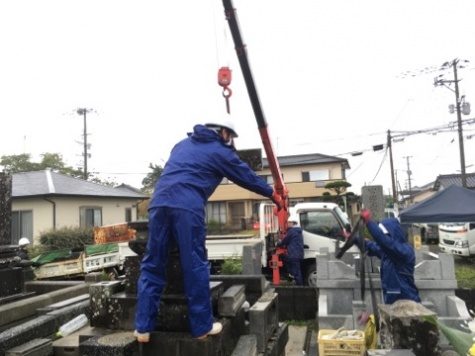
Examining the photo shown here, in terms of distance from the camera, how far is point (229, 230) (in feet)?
105

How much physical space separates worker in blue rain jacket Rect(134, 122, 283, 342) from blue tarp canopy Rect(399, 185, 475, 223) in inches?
404

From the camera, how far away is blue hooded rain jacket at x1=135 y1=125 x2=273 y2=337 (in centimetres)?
299

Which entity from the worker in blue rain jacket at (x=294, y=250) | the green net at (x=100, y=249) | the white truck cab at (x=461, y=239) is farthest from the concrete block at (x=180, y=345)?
the white truck cab at (x=461, y=239)

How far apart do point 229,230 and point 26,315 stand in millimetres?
27688

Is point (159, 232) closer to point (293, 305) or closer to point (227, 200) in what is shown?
point (293, 305)

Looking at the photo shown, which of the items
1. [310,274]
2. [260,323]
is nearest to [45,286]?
[260,323]

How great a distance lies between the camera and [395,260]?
5.34 metres

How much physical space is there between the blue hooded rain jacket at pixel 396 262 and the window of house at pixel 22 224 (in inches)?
667

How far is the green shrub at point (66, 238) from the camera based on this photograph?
1622 centimetres

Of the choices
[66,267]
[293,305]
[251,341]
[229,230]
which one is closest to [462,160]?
[229,230]

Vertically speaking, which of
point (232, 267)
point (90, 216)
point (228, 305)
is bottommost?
point (232, 267)

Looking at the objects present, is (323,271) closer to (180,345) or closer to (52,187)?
(180,345)

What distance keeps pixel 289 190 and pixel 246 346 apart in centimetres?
3076

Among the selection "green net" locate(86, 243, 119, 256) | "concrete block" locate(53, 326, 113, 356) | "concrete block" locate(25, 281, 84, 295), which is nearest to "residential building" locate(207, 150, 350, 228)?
"green net" locate(86, 243, 119, 256)
